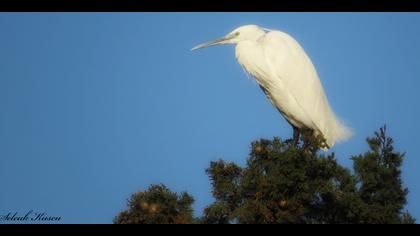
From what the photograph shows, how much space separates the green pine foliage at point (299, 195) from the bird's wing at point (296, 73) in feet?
10.5

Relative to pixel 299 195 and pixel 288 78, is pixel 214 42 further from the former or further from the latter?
pixel 299 195

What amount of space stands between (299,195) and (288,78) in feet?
12.3

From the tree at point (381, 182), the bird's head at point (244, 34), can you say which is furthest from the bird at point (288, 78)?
the tree at point (381, 182)

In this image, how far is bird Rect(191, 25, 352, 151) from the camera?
8.64 m

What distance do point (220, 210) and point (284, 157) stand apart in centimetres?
63

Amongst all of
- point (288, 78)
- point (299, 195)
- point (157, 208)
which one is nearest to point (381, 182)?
point (299, 195)

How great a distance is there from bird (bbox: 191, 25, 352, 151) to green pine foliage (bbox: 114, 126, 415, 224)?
10.3 feet

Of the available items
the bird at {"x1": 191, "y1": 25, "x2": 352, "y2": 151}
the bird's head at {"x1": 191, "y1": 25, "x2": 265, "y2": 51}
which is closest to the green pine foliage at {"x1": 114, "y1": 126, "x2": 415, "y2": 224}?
the bird at {"x1": 191, "y1": 25, "x2": 352, "y2": 151}

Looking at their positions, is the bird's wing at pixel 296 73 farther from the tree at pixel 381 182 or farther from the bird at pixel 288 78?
the tree at pixel 381 182

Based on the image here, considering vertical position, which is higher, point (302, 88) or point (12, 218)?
point (302, 88)

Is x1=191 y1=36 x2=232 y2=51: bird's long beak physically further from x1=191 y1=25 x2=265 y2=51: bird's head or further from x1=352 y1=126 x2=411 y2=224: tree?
x1=352 y1=126 x2=411 y2=224: tree
